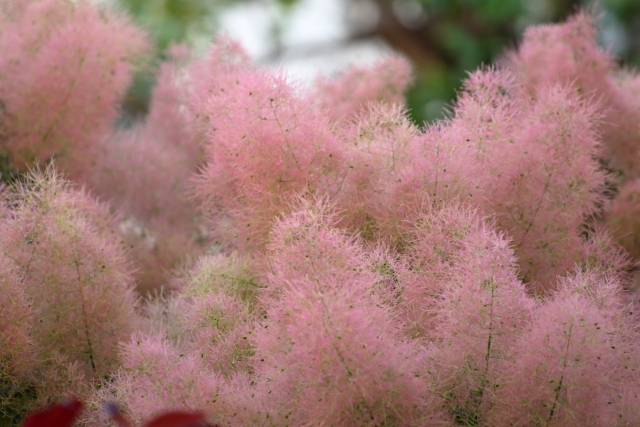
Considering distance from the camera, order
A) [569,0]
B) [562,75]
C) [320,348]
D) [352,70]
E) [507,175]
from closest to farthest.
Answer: [320,348] → [507,175] → [562,75] → [352,70] → [569,0]

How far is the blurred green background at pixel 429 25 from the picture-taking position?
83.5 inches

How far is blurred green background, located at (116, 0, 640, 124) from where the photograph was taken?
2.12 m

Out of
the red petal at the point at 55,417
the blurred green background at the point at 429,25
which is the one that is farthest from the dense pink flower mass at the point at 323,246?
the blurred green background at the point at 429,25

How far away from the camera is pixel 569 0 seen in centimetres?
242

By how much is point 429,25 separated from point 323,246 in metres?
2.14

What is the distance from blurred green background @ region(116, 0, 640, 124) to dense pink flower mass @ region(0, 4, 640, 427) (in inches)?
39.1

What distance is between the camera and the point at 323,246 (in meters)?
0.62

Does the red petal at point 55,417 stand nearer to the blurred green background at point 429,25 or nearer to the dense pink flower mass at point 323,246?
the dense pink flower mass at point 323,246

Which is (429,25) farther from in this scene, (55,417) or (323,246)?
(55,417)

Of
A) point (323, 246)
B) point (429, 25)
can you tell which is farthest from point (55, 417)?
point (429, 25)


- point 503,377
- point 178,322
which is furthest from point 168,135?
point 503,377

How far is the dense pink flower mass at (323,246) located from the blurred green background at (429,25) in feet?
3.26

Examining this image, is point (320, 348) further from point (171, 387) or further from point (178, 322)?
point (178, 322)

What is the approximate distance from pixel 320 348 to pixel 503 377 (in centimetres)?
16
